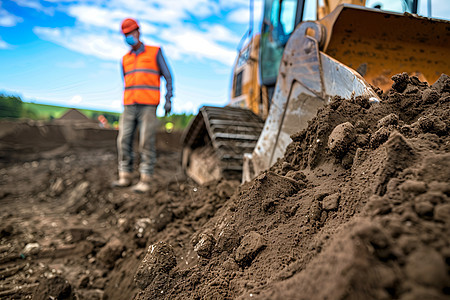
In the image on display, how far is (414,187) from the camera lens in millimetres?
778

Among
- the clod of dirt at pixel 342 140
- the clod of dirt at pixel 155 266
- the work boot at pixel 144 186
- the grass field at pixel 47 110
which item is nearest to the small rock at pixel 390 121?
the clod of dirt at pixel 342 140

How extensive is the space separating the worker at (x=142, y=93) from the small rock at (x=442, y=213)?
3.47 metres

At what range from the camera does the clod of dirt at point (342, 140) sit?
4.05 feet

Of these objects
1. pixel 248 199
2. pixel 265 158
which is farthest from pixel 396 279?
pixel 265 158

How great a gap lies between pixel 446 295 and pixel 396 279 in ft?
0.28

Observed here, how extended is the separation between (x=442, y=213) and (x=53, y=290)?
1671mm

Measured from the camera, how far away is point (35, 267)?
72.9 inches

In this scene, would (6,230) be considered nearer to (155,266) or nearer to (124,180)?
(155,266)

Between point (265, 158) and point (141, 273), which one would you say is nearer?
point (141, 273)

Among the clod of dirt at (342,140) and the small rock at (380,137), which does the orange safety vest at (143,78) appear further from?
the small rock at (380,137)

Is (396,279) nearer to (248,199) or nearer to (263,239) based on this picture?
(263,239)

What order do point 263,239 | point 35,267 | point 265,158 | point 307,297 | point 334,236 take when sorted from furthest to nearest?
point 265,158 → point 35,267 → point 263,239 → point 334,236 → point 307,297

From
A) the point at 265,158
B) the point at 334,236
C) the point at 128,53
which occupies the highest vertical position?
the point at 128,53

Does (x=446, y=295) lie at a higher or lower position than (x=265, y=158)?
lower
